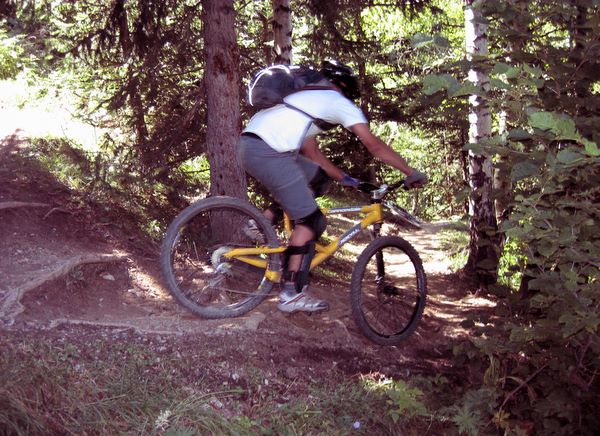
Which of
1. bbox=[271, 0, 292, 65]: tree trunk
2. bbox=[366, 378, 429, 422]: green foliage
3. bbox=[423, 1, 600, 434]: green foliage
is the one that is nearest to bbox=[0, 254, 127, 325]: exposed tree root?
bbox=[366, 378, 429, 422]: green foliage

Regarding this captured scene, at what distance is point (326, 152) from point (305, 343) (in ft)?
24.7

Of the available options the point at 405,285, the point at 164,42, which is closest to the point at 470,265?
the point at 405,285

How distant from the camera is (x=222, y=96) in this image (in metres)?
6.91

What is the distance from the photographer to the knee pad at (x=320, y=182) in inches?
222

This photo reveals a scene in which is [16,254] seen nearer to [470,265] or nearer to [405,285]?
[405,285]

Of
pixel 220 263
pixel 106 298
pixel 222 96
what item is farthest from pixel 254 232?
pixel 222 96

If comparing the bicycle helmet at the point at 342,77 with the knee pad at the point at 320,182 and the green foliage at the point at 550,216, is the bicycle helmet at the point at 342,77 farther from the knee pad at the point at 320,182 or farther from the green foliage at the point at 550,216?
the green foliage at the point at 550,216

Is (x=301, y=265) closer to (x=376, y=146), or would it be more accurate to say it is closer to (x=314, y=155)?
(x=314, y=155)

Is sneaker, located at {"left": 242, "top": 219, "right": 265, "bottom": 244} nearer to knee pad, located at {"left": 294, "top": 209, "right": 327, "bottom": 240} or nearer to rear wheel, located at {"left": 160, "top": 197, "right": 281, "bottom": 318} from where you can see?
rear wheel, located at {"left": 160, "top": 197, "right": 281, "bottom": 318}

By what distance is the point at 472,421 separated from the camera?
175 inches

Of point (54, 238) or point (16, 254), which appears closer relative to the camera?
point (16, 254)

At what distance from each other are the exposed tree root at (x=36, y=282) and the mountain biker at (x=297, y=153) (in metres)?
2.01

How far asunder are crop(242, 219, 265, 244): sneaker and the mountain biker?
29 centimetres

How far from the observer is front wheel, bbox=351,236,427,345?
19.4 feet
